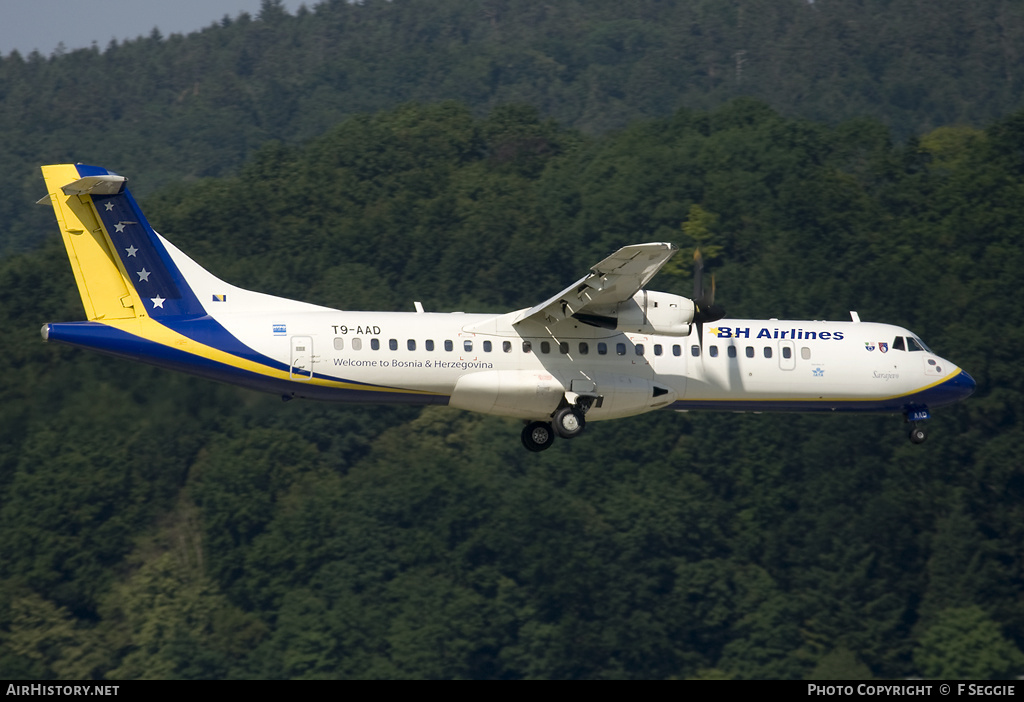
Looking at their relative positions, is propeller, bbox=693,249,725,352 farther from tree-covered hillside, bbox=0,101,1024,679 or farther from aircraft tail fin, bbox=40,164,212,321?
tree-covered hillside, bbox=0,101,1024,679

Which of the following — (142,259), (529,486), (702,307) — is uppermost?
(142,259)

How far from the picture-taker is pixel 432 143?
267ft

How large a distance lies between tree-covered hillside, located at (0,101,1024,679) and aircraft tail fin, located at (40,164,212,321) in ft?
50.3

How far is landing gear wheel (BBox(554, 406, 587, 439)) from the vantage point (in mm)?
26547

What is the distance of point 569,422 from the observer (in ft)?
87.2

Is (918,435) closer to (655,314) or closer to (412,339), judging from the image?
(655,314)

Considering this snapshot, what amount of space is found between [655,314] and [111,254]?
9.90 meters

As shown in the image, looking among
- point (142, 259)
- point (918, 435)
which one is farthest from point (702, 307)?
point (142, 259)

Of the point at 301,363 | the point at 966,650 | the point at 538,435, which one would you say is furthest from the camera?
the point at 966,650
